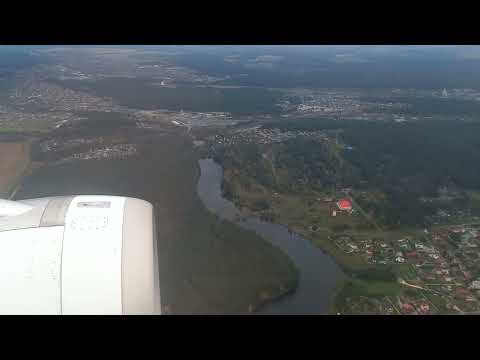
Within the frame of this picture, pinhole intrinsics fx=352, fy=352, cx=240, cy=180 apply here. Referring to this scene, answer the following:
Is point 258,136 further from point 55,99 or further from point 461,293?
point 55,99

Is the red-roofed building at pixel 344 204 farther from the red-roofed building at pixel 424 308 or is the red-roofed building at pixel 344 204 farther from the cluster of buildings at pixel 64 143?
the cluster of buildings at pixel 64 143

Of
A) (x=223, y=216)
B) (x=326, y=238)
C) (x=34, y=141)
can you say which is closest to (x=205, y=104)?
(x=34, y=141)

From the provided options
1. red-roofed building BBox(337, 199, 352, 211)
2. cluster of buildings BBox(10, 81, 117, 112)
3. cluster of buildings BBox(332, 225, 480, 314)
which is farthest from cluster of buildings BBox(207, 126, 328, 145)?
cluster of buildings BBox(332, 225, 480, 314)

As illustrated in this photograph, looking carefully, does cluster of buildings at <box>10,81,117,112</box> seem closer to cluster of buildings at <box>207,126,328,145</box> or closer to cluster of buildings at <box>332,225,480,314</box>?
cluster of buildings at <box>207,126,328,145</box>

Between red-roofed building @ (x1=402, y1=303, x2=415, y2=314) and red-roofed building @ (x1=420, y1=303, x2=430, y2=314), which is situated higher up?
red-roofed building @ (x1=402, y1=303, x2=415, y2=314)

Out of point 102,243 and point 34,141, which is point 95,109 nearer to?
point 34,141

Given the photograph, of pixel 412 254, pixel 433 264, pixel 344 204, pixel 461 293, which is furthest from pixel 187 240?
pixel 461 293
